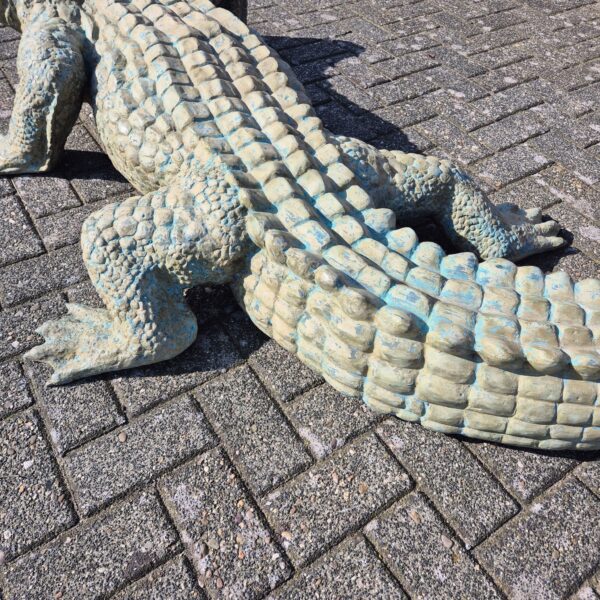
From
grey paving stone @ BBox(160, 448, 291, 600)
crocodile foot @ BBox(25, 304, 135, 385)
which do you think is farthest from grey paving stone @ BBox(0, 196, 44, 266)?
grey paving stone @ BBox(160, 448, 291, 600)

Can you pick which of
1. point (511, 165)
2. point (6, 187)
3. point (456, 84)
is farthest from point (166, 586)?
point (456, 84)

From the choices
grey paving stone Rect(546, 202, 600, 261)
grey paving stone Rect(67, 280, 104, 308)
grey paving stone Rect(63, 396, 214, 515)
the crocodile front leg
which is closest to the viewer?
grey paving stone Rect(63, 396, 214, 515)

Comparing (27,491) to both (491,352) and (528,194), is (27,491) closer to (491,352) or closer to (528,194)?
(491,352)

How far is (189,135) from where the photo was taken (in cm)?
246

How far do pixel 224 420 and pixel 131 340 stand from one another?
52cm

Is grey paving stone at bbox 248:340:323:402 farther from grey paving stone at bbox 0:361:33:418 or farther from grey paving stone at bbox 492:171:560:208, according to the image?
grey paving stone at bbox 492:171:560:208

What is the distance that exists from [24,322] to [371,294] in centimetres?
167

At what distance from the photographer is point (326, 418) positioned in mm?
2371

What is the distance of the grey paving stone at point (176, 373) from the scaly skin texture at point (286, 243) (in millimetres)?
90

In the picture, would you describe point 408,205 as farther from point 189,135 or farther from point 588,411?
point 588,411

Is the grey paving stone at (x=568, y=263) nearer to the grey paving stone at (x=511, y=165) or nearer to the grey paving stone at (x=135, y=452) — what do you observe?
the grey paving stone at (x=511, y=165)

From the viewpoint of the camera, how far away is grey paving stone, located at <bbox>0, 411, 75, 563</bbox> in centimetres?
203

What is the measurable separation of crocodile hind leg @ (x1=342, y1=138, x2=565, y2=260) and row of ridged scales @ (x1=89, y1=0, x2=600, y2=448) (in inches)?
9.7

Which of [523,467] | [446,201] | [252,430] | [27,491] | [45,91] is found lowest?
[27,491]
